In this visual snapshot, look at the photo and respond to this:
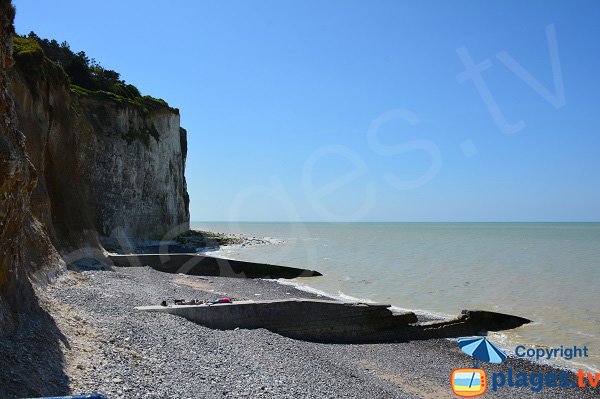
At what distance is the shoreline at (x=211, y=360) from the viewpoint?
684 cm

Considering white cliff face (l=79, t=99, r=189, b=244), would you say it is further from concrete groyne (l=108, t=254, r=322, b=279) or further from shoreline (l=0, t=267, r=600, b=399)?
shoreline (l=0, t=267, r=600, b=399)

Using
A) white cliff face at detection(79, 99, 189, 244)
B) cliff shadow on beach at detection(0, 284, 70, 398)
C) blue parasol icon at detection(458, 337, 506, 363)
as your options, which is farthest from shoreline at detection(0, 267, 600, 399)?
white cliff face at detection(79, 99, 189, 244)

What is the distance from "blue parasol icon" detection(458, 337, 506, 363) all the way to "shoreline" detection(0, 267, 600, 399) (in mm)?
234

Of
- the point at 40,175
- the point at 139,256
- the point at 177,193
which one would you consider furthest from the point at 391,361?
the point at 177,193

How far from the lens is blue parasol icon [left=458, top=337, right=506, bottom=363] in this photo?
1195cm

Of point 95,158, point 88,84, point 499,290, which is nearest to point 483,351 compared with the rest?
point 499,290

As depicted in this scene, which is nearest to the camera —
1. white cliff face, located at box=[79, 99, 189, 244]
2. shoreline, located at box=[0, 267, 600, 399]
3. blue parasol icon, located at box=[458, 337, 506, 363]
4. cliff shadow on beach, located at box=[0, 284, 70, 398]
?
cliff shadow on beach, located at box=[0, 284, 70, 398]

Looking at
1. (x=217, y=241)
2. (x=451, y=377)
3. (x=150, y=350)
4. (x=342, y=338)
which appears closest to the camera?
(x=150, y=350)

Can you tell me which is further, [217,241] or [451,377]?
[217,241]

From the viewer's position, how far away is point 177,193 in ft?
151

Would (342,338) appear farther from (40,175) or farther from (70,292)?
(40,175)

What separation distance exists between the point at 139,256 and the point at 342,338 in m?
13.3

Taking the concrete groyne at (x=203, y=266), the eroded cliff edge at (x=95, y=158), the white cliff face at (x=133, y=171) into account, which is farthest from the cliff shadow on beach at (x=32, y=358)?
the white cliff face at (x=133, y=171)

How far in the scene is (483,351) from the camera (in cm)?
1221
